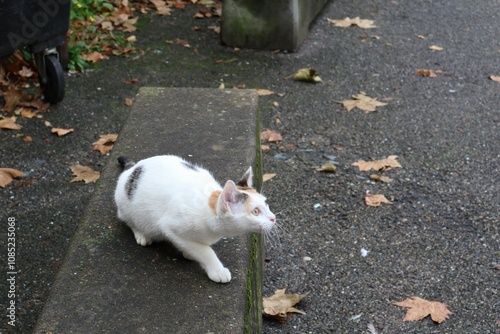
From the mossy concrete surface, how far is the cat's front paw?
4.17m

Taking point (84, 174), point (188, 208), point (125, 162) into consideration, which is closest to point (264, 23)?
point (84, 174)

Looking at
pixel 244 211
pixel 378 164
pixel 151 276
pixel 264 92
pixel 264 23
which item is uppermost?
pixel 244 211

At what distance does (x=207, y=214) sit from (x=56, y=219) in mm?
1941

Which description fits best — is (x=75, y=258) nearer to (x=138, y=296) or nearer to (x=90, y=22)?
(x=138, y=296)

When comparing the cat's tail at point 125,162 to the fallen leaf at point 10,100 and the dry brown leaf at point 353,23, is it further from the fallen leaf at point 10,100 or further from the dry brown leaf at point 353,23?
the dry brown leaf at point 353,23

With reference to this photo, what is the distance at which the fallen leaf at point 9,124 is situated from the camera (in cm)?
533

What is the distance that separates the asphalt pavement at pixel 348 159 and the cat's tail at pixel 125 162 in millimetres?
828

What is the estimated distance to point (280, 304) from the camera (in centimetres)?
364

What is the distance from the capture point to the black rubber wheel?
18.1ft

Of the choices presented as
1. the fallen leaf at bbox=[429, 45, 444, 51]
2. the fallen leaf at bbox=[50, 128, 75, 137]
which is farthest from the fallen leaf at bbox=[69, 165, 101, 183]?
the fallen leaf at bbox=[429, 45, 444, 51]

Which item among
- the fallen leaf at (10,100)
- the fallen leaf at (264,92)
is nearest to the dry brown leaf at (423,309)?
the fallen leaf at (264,92)

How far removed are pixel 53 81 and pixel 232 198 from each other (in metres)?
3.35

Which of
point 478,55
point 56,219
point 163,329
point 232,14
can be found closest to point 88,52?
point 232,14

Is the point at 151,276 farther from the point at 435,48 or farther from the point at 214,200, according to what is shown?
the point at 435,48
